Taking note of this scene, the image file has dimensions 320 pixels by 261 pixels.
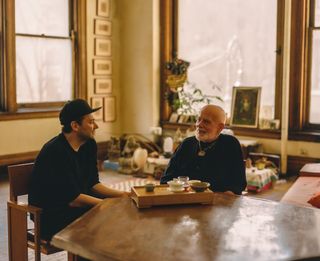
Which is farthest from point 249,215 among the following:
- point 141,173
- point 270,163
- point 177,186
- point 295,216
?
point 141,173

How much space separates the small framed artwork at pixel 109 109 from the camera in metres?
7.19

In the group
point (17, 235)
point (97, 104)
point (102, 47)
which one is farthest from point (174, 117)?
point (17, 235)

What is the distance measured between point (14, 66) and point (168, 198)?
160 inches

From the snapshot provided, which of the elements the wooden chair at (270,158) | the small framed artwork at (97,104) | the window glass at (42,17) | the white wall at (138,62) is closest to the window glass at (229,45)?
the white wall at (138,62)

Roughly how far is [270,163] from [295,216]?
140 inches

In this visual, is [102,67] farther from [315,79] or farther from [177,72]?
[315,79]

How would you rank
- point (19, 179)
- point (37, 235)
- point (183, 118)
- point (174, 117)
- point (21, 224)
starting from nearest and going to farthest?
1. point (37, 235)
2. point (21, 224)
3. point (19, 179)
4. point (183, 118)
5. point (174, 117)

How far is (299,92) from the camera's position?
593 centimetres

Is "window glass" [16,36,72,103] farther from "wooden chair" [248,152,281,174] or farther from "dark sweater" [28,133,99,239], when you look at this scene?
"dark sweater" [28,133,99,239]

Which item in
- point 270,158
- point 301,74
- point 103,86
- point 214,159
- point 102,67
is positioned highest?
point 102,67

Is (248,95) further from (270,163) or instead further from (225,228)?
(225,228)

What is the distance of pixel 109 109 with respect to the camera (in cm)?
725

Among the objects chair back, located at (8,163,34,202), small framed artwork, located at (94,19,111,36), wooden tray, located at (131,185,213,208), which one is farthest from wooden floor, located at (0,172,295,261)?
small framed artwork, located at (94,19,111,36)

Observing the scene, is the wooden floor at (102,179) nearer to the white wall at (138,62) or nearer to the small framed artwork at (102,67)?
the white wall at (138,62)
